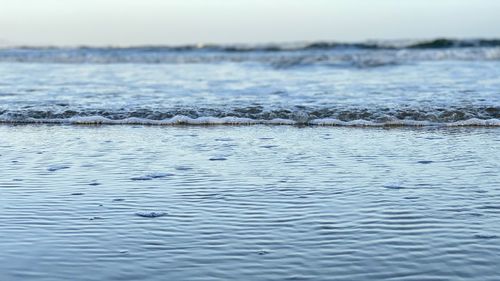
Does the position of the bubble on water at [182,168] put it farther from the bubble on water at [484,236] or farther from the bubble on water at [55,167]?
the bubble on water at [484,236]

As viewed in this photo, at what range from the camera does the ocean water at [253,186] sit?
404cm

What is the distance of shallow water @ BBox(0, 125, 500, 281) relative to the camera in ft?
13.0

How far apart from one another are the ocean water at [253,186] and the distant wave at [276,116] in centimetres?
3

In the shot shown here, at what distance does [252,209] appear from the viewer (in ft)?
17.0

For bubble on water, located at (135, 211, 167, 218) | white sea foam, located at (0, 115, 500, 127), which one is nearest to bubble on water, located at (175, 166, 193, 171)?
bubble on water, located at (135, 211, 167, 218)

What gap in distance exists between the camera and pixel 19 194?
226 inches

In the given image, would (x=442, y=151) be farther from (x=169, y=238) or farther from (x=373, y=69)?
(x=373, y=69)

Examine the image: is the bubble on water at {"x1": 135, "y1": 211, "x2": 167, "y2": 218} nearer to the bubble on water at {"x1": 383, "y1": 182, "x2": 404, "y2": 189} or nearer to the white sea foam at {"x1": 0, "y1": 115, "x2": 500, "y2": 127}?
the bubble on water at {"x1": 383, "y1": 182, "x2": 404, "y2": 189}

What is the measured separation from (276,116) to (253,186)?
15.4ft

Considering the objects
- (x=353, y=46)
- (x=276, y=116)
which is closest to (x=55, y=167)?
(x=276, y=116)

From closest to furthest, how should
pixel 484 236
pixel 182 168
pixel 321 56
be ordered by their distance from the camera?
pixel 484 236 < pixel 182 168 < pixel 321 56

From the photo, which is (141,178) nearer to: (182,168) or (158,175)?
(158,175)

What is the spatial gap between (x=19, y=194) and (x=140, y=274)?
2.18 m

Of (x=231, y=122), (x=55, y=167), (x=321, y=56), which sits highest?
(x=55, y=167)
